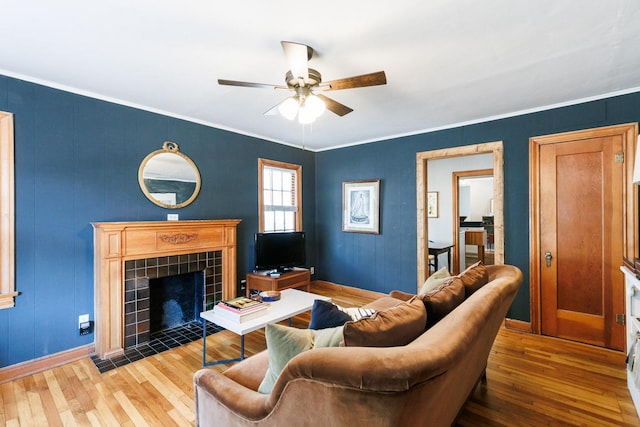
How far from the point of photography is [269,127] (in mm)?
3906

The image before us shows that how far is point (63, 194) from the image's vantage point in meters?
2.65

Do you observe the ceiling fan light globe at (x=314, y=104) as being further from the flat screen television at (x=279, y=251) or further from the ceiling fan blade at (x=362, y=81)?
the flat screen television at (x=279, y=251)

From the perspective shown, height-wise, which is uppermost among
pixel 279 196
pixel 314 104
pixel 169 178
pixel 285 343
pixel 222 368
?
pixel 314 104

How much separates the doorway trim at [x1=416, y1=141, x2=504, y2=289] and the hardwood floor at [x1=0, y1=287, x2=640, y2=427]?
1121 mm

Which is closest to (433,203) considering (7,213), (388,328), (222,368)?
(222,368)

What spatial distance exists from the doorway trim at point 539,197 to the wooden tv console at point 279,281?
2.74 m

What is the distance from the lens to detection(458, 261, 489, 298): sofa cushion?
182 centimetres

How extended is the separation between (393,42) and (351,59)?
33 centimetres

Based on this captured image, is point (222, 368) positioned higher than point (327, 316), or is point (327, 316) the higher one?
point (327, 316)

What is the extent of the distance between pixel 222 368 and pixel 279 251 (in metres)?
1.80

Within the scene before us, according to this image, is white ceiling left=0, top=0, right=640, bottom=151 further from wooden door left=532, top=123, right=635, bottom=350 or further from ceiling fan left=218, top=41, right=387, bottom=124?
wooden door left=532, top=123, right=635, bottom=350

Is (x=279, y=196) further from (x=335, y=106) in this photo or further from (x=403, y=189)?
(x=335, y=106)

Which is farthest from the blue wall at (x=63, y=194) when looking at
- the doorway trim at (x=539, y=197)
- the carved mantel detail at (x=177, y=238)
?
the doorway trim at (x=539, y=197)

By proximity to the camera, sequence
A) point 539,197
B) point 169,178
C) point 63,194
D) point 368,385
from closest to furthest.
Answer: point 368,385 < point 63,194 < point 539,197 < point 169,178
